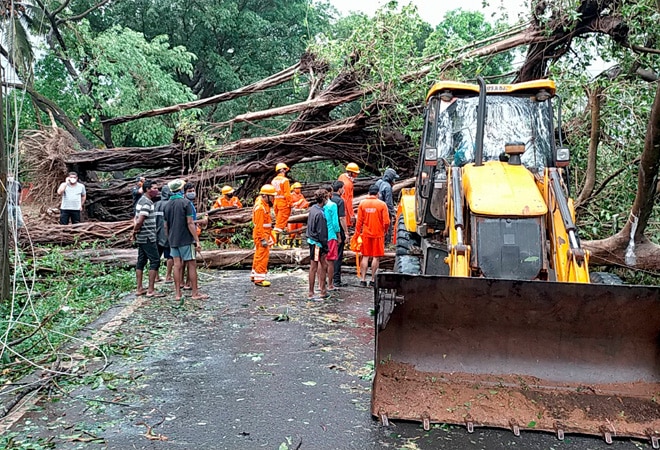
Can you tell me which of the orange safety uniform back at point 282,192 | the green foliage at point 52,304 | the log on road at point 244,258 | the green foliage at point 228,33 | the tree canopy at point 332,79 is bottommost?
the green foliage at point 52,304

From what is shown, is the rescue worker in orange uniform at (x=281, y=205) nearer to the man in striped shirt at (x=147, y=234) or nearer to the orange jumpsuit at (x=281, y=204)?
the orange jumpsuit at (x=281, y=204)

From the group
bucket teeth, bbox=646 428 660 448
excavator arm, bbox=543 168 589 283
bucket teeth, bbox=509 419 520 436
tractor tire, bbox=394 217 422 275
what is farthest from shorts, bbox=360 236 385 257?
bucket teeth, bbox=646 428 660 448

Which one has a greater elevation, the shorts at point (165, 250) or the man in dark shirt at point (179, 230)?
the man in dark shirt at point (179, 230)

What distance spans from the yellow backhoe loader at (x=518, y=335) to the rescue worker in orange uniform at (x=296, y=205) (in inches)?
316

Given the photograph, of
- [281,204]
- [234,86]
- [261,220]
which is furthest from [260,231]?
[234,86]

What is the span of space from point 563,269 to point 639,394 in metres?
1.37

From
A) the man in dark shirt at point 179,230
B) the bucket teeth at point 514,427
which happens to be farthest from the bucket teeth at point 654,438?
the man in dark shirt at point 179,230

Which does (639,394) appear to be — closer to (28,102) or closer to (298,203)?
(298,203)

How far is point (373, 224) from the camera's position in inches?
403

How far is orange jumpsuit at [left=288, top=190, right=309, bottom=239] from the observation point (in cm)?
1400

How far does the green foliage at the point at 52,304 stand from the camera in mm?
6199

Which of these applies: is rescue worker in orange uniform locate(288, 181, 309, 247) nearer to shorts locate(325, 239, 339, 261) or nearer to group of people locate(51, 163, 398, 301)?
group of people locate(51, 163, 398, 301)

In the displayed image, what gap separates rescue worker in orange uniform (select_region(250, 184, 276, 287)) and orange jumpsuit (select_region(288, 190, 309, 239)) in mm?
3371

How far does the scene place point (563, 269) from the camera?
18.9 feet
